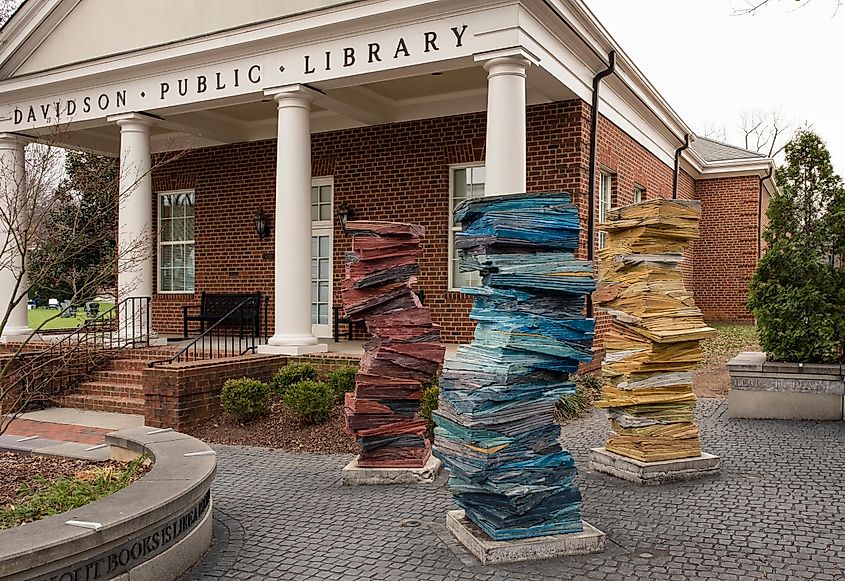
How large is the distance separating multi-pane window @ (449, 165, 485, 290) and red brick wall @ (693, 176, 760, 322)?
34.3ft

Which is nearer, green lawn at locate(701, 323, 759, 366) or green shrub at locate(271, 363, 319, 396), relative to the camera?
green shrub at locate(271, 363, 319, 396)

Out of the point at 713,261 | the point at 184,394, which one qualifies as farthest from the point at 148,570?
the point at 713,261

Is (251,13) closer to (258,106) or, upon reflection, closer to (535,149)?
(258,106)

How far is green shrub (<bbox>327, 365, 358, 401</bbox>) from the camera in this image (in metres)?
8.71

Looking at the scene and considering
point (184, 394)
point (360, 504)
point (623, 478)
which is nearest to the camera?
point (360, 504)

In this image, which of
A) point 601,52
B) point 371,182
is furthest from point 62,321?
point 601,52

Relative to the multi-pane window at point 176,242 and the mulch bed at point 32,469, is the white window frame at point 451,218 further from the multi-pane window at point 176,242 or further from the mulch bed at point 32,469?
the mulch bed at point 32,469

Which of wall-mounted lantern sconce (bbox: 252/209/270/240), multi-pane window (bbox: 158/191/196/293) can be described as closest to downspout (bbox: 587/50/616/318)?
wall-mounted lantern sconce (bbox: 252/209/270/240)

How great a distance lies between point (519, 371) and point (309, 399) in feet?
13.4

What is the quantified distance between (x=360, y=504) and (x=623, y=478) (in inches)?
88.2

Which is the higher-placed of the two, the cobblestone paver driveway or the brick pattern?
the brick pattern

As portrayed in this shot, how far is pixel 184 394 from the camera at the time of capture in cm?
832

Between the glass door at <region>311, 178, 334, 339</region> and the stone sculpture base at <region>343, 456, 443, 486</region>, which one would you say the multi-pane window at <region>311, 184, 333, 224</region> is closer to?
the glass door at <region>311, 178, 334, 339</region>

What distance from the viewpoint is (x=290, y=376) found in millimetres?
9008
